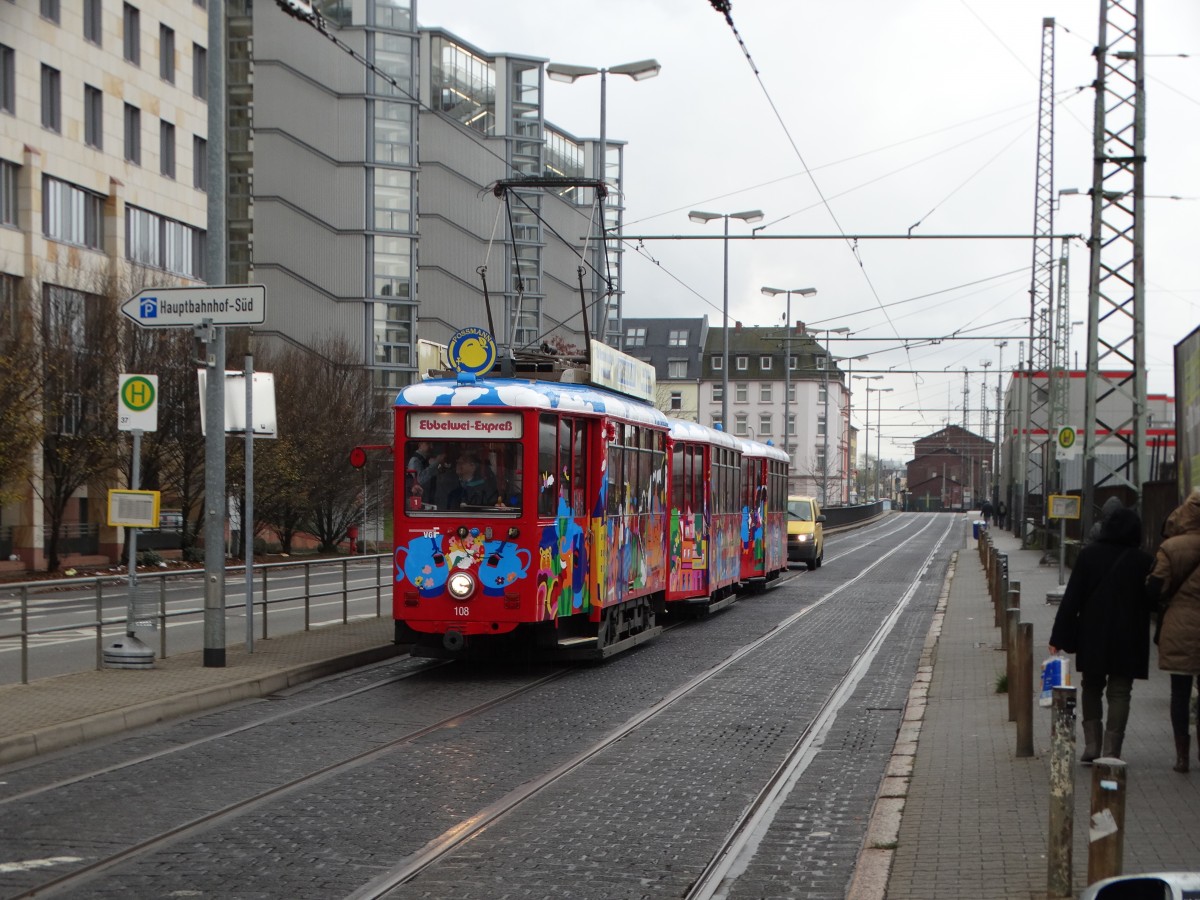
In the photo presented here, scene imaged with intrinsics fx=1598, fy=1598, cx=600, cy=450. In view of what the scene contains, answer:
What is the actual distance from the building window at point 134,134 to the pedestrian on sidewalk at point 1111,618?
141 feet

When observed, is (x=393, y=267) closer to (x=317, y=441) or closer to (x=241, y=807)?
(x=317, y=441)

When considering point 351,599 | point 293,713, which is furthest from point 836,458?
point 293,713

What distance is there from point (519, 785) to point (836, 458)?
115 meters

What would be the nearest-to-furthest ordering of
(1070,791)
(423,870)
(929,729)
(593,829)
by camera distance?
(1070,791) < (423,870) < (593,829) < (929,729)

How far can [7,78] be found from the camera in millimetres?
41688

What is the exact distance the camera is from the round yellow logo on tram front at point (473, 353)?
55.0 feet

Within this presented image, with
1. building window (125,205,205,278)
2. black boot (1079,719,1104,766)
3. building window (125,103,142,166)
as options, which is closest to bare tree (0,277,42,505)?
building window (125,205,205,278)

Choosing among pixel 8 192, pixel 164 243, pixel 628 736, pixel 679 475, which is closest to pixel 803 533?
pixel 679 475

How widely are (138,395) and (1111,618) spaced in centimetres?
934

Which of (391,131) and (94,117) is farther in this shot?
(391,131)

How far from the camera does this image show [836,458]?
403 ft

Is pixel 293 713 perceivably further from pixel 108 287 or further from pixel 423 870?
pixel 108 287

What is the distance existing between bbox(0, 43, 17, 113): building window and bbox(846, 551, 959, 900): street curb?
33.8m

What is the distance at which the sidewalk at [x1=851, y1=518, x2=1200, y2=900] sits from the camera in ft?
23.6
